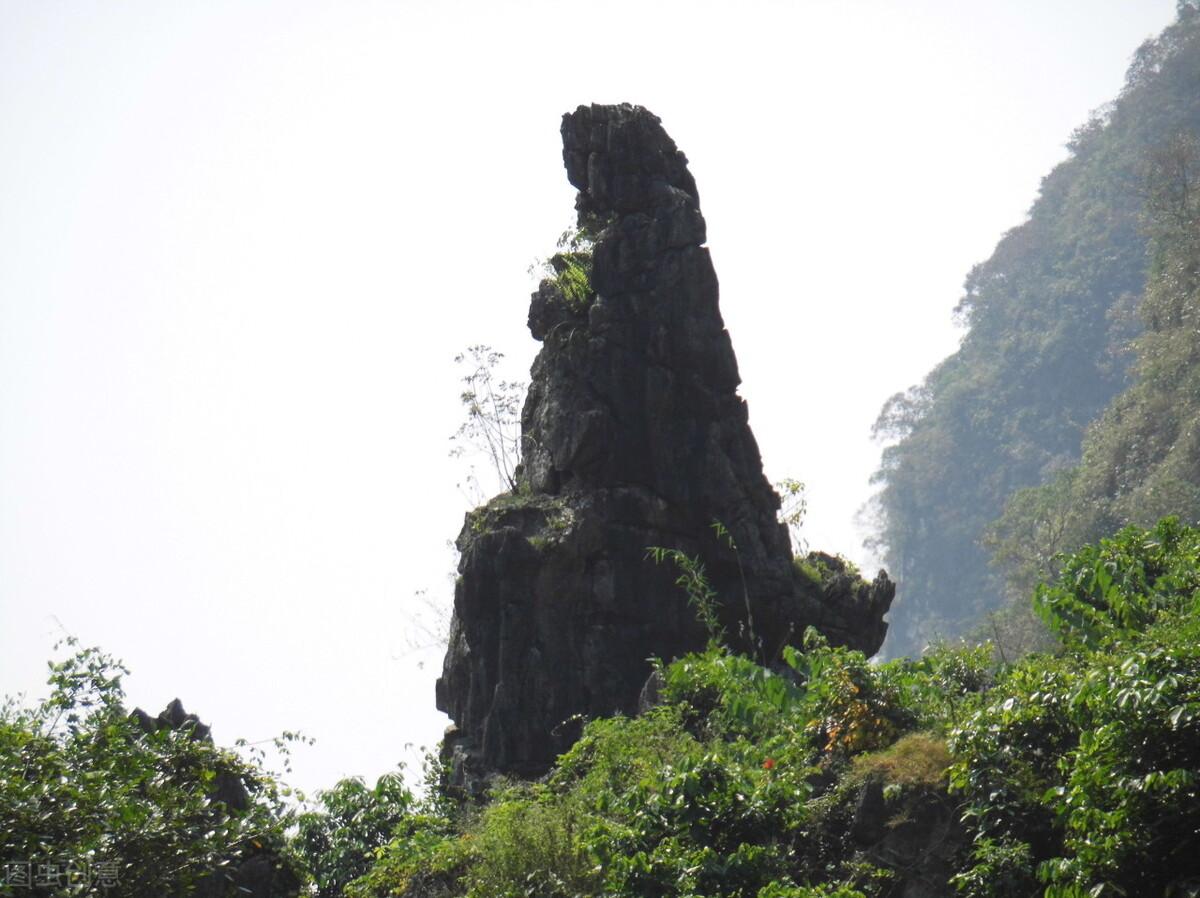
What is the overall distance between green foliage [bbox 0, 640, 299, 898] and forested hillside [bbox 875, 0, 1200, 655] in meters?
61.1

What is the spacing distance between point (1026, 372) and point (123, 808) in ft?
235

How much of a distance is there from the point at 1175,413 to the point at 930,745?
37.5 m

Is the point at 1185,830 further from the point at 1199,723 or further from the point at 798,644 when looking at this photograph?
the point at 798,644

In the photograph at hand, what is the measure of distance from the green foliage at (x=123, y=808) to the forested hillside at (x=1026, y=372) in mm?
61100

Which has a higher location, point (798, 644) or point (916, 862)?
point (798, 644)

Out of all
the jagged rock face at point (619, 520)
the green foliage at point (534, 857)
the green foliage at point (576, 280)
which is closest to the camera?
the green foliage at point (534, 857)

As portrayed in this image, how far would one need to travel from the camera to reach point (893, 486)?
76750 millimetres

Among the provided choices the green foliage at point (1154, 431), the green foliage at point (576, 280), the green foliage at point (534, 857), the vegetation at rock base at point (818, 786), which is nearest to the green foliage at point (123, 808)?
the vegetation at rock base at point (818, 786)

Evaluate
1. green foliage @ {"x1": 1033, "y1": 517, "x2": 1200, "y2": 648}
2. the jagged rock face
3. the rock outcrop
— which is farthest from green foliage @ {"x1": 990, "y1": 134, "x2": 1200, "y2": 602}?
the rock outcrop

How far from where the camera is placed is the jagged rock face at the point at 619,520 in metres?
13.0

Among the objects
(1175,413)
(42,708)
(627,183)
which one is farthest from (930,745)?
(1175,413)

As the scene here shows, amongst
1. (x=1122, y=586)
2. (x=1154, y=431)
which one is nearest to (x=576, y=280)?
(x=1122, y=586)

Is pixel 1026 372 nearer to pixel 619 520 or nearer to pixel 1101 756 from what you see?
pixel 619 520

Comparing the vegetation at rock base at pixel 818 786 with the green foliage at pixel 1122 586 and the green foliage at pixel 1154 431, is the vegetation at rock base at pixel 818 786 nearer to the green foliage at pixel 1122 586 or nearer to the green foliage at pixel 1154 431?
the green foliage at pixel 1122 586
